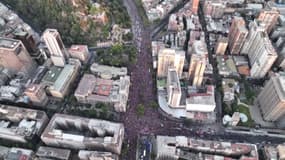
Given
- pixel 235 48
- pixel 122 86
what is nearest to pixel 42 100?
pixel 122 86

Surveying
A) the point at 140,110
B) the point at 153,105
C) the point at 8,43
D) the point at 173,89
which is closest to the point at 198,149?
the point at 173,89

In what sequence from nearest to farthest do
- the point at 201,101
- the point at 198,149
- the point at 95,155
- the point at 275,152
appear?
1. the point at 95,155
2. the point at 275,152
3. the point at 198,149
4. the point at 201,101

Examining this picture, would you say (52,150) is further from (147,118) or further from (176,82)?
(176,82)

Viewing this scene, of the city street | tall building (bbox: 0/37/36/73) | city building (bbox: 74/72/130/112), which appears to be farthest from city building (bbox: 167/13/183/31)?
tall building (bbox: 0/37/36/73)

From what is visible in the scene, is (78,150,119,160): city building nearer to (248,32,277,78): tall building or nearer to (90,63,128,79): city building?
(90,63,128,79): city building

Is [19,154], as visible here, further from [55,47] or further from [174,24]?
[174,24]

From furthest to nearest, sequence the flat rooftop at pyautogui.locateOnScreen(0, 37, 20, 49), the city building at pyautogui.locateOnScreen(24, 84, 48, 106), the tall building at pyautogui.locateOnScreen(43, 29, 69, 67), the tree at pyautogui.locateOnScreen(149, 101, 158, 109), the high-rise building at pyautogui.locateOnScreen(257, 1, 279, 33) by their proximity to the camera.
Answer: the high-rise building at pyautogui.locateOnScreen(257, 1, 279, 33), the tree at pyautogui.locateOnScreen(149, 101, 158, 109), the flat rooftop at pyautogui.locateOnScreen(0, 37, 20, 49), the tall building at pyautogui.locateOnScreen(43, 29, 69, 67), the city building at pyautogui.locateOnScreen(24, 84, 48, 106)
